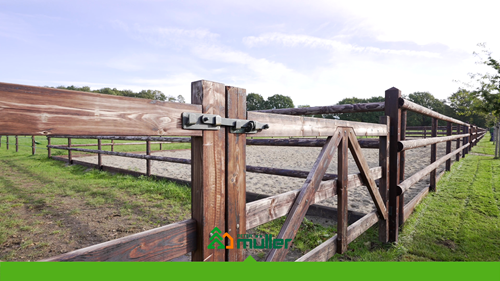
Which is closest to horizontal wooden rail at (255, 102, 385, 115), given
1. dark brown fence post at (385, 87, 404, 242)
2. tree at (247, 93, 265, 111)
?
dark brown fence post at (385, 87, 404, 242)

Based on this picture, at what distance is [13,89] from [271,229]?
2877 millimetres

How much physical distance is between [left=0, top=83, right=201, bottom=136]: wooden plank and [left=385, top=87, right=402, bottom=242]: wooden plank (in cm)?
259

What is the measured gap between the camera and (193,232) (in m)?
1.25

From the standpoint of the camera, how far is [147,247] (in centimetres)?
109

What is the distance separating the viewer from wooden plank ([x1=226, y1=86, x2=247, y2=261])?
4.40ft

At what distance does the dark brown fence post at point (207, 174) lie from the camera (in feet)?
4.03

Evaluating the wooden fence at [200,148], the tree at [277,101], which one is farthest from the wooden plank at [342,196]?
the tree at [277,101]

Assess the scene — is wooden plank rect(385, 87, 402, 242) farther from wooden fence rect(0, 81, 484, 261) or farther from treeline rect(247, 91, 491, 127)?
treeline rect(247, 91, 491, 127)

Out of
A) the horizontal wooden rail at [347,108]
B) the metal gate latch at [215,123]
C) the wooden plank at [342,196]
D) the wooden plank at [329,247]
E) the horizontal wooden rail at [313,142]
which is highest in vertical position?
the horizontal wooden rail at [347,108]

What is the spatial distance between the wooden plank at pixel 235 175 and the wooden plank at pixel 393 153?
7.20ft

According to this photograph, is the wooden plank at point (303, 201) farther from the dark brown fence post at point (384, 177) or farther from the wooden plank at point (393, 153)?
the wooden plank at point (393, 153)

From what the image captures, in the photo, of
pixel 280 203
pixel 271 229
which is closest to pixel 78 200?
pixel 271 229

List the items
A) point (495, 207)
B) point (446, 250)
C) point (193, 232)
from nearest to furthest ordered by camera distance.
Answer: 1. point (193, 232)
2. point (446, 250)
3. point (495, 207)

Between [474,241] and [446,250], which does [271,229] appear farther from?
[474,241]
